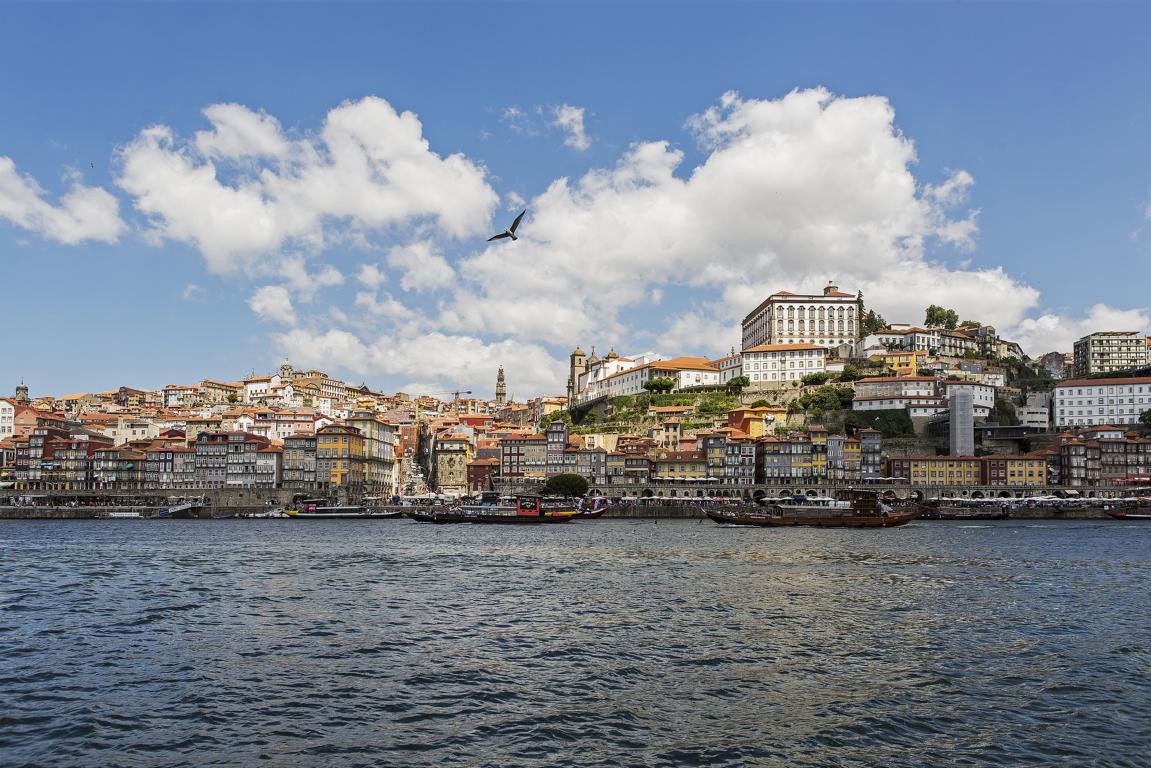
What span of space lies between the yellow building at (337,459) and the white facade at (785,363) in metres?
48.6

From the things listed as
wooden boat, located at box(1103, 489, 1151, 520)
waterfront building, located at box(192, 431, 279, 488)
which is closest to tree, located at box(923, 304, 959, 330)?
wooden boat, located at box(1103, 489, 1151, 520)

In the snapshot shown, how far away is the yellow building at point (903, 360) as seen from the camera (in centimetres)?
10444

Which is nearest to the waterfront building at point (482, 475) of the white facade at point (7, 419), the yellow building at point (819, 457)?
the yellow building at point (819, 457)

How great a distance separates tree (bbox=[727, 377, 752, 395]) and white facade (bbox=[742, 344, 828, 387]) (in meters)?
0.79

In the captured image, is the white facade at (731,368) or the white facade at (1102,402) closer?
the white facade at (1102,402)

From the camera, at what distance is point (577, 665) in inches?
635

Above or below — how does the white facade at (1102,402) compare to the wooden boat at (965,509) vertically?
above

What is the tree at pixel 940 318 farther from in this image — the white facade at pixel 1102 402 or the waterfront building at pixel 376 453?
the waterfront building at pixel 376 453

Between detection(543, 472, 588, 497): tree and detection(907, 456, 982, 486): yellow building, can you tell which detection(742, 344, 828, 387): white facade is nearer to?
detection(907, 456, 982, 486): yellow building

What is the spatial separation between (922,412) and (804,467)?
17634 millimetres

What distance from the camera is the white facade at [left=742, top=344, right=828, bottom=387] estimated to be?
364ft

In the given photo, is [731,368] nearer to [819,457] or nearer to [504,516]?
[819,457]

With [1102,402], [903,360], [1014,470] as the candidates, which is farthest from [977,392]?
[1014,470]

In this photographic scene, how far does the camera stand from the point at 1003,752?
11.5 m
